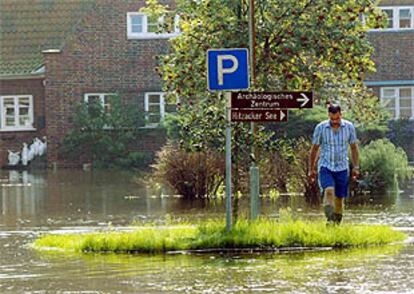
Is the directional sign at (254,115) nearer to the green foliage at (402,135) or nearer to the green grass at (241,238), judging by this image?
the green grass at (241,238)

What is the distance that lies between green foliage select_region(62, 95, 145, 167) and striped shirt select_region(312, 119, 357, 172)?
27.1 metres

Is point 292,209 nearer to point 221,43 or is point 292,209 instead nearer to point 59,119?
point 221,43

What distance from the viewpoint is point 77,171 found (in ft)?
135

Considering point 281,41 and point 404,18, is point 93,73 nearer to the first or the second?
point 404,18

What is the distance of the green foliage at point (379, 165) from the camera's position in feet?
86.6

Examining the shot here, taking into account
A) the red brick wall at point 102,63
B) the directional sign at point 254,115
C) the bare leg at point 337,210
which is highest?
the red brick wall at point 102,63

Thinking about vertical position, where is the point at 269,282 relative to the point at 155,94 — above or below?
below

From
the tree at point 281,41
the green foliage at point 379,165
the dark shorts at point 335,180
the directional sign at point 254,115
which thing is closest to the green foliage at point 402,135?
the green foliage at point 379,165

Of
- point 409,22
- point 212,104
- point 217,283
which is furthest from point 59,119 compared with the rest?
point 217,283

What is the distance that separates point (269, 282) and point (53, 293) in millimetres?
1936

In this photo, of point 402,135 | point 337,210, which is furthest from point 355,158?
point 402,135

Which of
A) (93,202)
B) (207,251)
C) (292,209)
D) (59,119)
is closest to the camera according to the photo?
(207,251)

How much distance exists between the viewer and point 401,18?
47.0 meters

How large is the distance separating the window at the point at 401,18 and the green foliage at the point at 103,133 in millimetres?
9412
